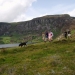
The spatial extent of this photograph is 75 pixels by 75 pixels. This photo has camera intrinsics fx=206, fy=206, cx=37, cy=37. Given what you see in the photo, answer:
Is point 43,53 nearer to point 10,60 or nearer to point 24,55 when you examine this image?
point 24,55

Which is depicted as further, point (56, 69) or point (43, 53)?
point (43, 53)

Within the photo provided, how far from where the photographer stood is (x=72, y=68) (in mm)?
33469

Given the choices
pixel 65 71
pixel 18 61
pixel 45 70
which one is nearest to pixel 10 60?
pixel 18 61

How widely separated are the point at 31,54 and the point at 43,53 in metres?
2.58

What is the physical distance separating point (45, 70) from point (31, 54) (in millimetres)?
11087

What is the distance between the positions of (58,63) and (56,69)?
2794mm

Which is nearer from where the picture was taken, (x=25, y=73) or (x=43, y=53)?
(x=25, y=73)

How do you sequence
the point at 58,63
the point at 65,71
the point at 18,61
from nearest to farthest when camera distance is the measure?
1. the point at 65,71
2. the point at 58,63
3. the point at 18,61

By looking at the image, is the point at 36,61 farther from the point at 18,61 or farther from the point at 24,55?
the point at 24,55

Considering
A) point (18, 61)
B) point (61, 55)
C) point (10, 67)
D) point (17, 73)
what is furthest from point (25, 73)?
point (61, 55)

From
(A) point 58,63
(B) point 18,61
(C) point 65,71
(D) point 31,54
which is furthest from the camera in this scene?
(D) point 31,54

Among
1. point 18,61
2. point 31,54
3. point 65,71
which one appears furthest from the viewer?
point 31,54

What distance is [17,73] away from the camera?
110ft

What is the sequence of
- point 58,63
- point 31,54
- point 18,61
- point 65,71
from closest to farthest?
point 65,71
point 58,63
point 18,61
point 31,54
